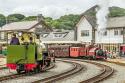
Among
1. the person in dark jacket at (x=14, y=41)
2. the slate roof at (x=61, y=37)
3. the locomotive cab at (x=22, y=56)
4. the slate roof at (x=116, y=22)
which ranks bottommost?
the locomotive cab at (x=22, y=56)

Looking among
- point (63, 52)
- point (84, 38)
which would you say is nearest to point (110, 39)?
point (84, 38)

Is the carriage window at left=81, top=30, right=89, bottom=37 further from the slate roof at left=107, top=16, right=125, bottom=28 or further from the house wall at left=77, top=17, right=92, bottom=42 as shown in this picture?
the slate roof at left=107, top=16, right=125, bottom=28

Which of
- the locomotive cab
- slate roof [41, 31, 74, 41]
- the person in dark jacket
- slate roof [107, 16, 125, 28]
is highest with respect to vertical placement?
slate roof [107, 16, 125, 28]

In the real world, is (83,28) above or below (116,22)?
below

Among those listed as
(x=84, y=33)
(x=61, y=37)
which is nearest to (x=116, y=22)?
Answer: (x=84, y=33)

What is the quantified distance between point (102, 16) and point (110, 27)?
21.1ft

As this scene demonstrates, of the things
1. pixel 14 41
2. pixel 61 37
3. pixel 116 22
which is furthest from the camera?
pixel 61 37

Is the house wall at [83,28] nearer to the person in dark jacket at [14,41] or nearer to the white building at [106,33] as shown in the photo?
the white building at [106,33]

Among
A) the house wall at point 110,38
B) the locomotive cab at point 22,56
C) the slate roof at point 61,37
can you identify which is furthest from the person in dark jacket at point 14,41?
the slate roof at point 61,37

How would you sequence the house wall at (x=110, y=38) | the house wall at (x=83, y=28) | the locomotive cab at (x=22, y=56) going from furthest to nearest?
the house wall at (x=83, y=28)
the house wall at (x=110, y=38)
the locomotive cab at (x=22, y=56)

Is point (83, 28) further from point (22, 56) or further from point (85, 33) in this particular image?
point (22, 56)

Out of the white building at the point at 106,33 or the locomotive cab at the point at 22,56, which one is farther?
the white building at the point at 106,33

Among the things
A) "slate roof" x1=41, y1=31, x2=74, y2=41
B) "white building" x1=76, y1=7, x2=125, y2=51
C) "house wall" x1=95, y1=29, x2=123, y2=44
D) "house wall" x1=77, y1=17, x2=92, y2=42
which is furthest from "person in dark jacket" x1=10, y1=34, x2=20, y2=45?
"slate roof" x1=41, y1=31, x2=74, y2=41

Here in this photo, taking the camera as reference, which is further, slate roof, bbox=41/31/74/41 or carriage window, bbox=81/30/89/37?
slate roof, bbox=41/31/74/41
